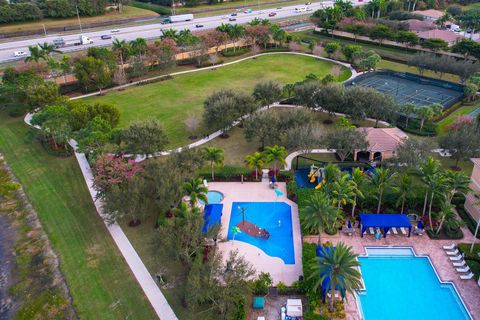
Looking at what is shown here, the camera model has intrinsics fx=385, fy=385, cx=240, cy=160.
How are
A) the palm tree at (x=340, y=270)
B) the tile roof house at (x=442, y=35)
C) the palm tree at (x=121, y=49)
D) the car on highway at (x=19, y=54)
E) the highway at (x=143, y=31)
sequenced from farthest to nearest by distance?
the highway at (x=143, y=31) → the tile roof house at (x=442, y=35) → the car on highway at (x=19, y=54) → the palm tree at (x=121, y=49) → the palm tree at (x=340, y=270)

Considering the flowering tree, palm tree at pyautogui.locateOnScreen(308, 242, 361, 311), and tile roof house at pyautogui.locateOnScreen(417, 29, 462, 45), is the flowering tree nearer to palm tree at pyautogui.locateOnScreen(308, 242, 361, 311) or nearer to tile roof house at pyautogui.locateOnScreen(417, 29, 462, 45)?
palm tree at pyautogui.locateOnScreen(308, 242, 361, 311)

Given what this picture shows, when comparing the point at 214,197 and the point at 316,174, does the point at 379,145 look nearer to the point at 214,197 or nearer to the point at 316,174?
the point at 316,174

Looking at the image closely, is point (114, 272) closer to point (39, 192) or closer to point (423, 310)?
point (39, 192)

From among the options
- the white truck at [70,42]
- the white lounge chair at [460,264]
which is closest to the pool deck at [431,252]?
the white lounge chair at [460,264]

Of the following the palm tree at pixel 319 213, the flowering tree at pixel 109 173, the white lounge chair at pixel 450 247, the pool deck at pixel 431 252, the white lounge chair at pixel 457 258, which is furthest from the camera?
the flowering tree at pixel 109 173

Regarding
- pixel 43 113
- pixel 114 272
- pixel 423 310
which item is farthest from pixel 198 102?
pixel 423 310

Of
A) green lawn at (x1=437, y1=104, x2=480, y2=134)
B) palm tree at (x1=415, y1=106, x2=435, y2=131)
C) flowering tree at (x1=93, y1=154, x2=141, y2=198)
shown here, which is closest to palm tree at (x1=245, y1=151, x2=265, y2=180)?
flowering tree at (x1=93, y1=154, x2=141, y2=198)

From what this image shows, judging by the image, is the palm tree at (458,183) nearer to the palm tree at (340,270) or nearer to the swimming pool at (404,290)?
the swimming pool at (404,290)
